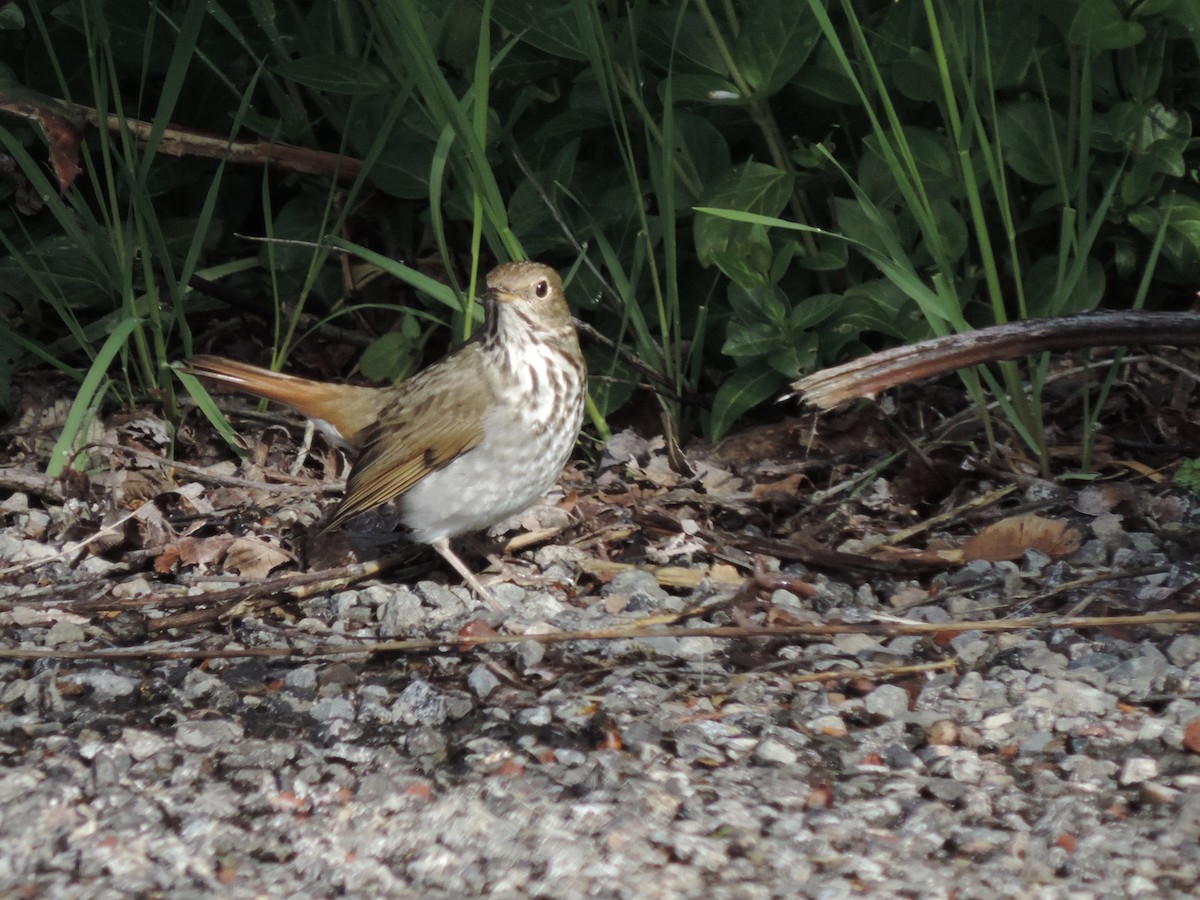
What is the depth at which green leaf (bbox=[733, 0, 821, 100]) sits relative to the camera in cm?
395

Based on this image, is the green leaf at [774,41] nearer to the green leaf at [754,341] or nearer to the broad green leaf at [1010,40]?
the broad green leaf at [1010,40]

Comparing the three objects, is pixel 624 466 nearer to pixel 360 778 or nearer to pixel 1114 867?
pixel 360 778

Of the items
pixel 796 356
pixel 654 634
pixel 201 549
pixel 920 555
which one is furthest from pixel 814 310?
pixel 201 549

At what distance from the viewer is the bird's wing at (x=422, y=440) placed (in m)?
4.03

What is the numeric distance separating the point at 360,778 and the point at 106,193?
290 centimetres

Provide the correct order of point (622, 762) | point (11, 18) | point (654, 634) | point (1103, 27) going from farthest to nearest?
point (11, 18) < point (1103, 27) < point (654, 634) < point (622, 762)

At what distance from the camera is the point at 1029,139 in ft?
13.3

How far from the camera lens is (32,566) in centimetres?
398

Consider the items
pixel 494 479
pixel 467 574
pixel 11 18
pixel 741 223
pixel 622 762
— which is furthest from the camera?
pixel 11 18

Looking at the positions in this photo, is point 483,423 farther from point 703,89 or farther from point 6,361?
point 6,361

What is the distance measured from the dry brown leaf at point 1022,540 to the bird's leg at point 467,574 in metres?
1.16

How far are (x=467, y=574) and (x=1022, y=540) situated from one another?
1.37 m

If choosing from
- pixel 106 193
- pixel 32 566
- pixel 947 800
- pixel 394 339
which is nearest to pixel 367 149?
pixel 394 339

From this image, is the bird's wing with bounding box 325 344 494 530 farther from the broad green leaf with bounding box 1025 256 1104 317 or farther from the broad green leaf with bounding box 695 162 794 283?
the broad green leaf with bounding box 1025 256 1104 317
